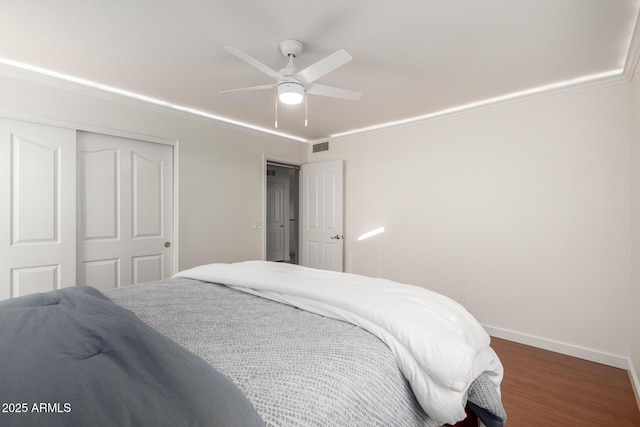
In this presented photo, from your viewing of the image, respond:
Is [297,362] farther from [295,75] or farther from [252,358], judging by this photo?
[295,75]

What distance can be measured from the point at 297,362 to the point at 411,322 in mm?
464

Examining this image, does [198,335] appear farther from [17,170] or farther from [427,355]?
[17,170]

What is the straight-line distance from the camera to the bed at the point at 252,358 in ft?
2.03

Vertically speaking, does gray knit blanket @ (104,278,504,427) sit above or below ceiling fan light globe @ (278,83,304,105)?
below

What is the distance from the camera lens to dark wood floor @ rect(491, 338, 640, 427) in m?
1.91

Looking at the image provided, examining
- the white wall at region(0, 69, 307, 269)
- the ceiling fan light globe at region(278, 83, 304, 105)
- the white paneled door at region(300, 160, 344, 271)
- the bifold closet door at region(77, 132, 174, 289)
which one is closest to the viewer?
the ceiling fan light globe at region(278, 83, 304, 105)

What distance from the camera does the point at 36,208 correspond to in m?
2.64

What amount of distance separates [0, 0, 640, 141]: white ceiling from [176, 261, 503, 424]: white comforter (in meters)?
1.53

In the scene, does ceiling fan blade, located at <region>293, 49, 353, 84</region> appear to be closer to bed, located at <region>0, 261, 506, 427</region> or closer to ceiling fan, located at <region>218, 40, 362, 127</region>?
ceiling fan, located at <region>218, 40, 362, 127</region>

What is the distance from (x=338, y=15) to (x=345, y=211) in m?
2.84

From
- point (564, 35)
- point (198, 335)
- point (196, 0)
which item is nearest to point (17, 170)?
point (196, 0)

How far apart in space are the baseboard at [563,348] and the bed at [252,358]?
79.4 inches

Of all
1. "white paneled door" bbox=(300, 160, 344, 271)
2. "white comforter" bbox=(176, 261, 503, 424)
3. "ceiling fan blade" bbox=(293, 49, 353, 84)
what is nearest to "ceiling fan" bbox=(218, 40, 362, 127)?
"ceiling fan blade" bbox=(293, 49, 353, 84)

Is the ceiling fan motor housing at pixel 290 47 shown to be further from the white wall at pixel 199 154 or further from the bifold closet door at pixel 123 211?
the bifold closet door at pixel 123 211
